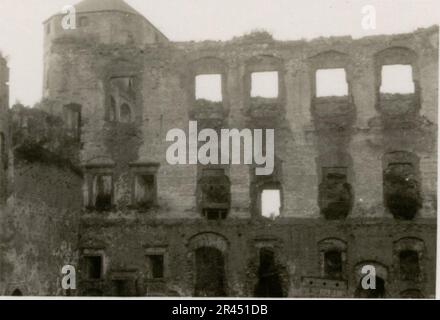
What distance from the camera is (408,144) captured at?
20453mm

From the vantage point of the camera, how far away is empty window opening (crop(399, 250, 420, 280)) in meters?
19.9

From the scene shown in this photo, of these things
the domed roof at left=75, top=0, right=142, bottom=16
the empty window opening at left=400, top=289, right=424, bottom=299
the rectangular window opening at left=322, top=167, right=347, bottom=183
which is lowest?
the empty window opening at left=400, top=289, right=424, bottom=299

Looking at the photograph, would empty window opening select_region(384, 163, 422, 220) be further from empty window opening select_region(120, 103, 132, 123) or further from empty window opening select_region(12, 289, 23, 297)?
empty window opening select_region(120, 103, 132, 123)

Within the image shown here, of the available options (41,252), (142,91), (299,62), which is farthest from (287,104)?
(41,252)

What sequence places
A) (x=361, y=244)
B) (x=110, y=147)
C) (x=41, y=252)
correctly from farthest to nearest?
1. (x=110, y=147)
2. (x=361, y=244)
3. (x=41, y=252)

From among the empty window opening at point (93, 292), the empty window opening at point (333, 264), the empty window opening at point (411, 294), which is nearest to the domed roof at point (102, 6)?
the empty window opening at point (93, 292)

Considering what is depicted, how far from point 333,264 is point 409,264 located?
2334 millimetres

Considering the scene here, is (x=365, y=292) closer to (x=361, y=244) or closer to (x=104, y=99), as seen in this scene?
(x=361, y=244)

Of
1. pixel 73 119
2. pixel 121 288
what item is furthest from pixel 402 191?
pixel 73 119

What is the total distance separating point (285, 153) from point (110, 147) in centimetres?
588

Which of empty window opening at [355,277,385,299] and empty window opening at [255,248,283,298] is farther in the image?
empty window opening at [255,248,283,298]

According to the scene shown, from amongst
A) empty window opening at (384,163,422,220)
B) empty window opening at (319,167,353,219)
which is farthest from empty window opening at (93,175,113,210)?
empty window opening at (384,163,422,220)

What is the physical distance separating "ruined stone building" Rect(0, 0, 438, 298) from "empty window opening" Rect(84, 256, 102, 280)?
33 mm

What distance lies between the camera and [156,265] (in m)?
20.9
